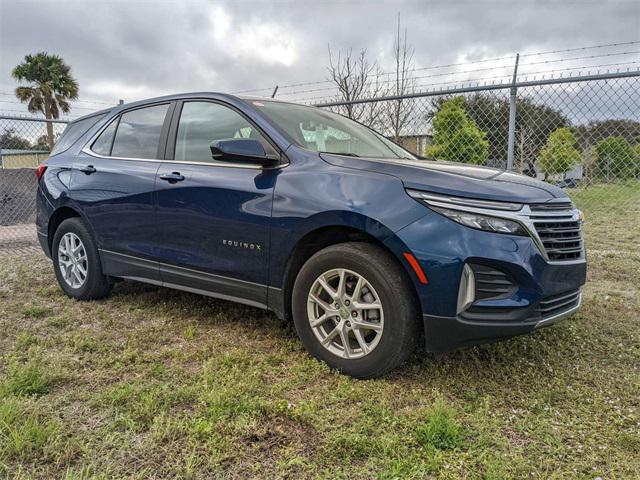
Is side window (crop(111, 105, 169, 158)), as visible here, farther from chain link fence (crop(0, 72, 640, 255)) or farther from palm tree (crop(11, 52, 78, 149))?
palm tree (crop(11, 52, 78, 149))

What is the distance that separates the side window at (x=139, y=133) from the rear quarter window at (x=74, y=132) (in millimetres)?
421

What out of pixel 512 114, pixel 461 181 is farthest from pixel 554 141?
pixel 461 181

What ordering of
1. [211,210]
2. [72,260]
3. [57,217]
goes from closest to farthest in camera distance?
[211,210] < [72,260] < [57,217]

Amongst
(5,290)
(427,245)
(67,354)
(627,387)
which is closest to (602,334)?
(627,387)

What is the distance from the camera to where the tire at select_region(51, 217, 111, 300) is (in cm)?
418

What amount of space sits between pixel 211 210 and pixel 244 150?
1.67 ft

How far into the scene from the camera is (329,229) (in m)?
2.87

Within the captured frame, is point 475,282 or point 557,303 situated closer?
point 475,282

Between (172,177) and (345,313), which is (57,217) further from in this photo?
(345,313)

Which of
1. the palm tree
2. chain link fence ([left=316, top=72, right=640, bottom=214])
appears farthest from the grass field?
the palm tree

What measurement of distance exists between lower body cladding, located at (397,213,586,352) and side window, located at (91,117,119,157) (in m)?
2.86

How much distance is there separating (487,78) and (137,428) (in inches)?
220

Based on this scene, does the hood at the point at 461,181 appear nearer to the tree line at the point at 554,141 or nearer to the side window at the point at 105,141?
the side window at the point at 105,141

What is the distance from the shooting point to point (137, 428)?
2242 mm
